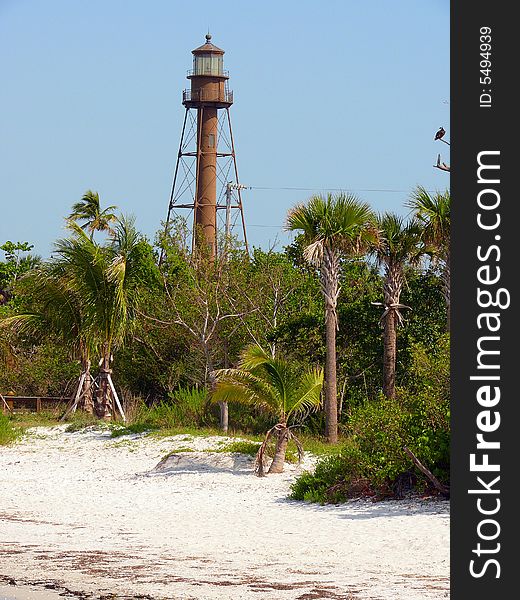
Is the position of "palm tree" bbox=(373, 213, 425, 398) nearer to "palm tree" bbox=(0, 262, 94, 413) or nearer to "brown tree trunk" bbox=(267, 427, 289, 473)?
"brown tree trunk" bbox=(267, 427, 289, 473)

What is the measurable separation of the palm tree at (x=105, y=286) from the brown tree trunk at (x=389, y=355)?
6717 millimetres

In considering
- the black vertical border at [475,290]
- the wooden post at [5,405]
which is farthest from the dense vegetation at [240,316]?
the black vertical border at [475,290]

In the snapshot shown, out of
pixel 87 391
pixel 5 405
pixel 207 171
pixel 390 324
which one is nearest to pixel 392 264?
pixel 390 324

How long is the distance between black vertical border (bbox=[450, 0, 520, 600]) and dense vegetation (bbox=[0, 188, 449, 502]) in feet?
40.0

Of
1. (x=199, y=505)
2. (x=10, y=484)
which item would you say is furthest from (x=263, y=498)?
(x=10, y=484)

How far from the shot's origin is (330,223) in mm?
20188

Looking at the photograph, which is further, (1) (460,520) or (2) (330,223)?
(2) (330,223)

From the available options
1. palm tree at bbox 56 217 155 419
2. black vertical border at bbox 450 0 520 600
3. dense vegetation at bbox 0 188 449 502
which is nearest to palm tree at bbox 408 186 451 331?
dense vegetation at bbox 0 188 449 502

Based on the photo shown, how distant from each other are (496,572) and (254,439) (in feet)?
52.5

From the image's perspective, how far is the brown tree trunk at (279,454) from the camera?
1769 centimetres

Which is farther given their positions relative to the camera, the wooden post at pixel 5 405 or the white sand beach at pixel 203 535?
the wooden post at pixel 5 405

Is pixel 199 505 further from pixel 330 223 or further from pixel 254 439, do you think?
pixel 330 223

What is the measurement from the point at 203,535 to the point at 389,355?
9938 millimetres

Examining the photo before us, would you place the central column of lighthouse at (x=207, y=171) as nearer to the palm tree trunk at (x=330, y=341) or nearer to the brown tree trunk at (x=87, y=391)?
the brown tree trunk at (x=87, y=391)
